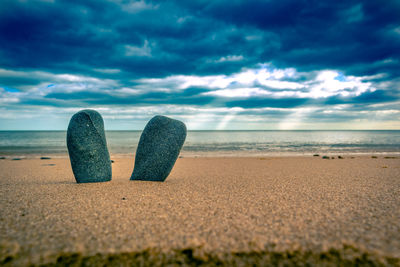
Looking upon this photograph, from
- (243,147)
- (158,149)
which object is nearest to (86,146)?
(158,149)

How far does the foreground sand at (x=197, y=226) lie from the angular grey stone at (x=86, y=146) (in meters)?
0.75

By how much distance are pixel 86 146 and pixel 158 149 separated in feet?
5.79

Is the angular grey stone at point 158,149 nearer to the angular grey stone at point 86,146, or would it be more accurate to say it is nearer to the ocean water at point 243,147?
the angular grey stone at point 86,146

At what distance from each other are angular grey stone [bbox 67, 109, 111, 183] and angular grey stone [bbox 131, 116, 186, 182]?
3.23ft

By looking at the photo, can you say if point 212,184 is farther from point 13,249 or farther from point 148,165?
point 13,249

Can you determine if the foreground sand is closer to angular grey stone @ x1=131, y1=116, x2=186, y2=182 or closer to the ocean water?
angular grey stone @ x1=131, y1=116, x2=186, y2=182

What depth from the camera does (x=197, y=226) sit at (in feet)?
11.2

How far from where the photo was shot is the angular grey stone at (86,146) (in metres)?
6.24

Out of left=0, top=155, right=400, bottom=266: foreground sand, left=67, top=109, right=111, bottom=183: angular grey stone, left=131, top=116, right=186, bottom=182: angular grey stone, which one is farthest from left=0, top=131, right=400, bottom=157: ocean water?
left=0, top=155, right=400, bottom=266: foreground sand

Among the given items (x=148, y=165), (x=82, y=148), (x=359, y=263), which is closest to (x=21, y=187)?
(x=82, y=148)

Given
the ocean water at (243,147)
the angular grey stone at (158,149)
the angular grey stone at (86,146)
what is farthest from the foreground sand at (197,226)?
the ocean water at (243,147)

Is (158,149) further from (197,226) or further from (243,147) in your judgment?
(243,147)

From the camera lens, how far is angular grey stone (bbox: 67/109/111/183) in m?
6.24

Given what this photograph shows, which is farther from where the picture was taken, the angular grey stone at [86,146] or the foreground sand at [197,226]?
the angular grey stone at [86,146]
